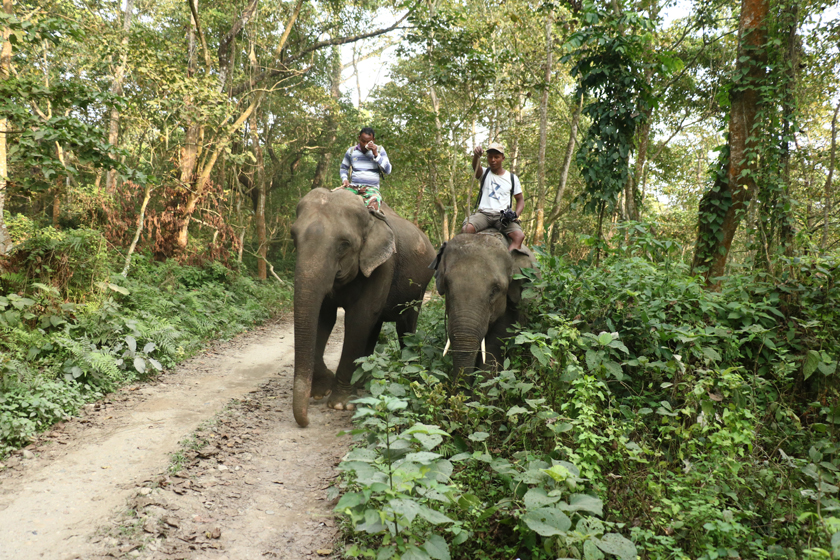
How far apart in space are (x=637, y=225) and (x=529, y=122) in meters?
17.8

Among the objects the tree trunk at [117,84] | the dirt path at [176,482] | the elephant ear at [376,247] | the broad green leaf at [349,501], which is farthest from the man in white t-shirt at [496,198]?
the tree trunk at [117,84]

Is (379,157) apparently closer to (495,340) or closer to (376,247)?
(376,247)

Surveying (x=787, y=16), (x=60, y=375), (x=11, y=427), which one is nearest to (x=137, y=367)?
(x=60, y=375)

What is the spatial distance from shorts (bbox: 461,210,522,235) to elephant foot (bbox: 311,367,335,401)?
284 cm

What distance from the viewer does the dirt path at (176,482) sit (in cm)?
355

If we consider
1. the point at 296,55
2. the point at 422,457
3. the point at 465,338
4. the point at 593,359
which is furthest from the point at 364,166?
the point at 296,55

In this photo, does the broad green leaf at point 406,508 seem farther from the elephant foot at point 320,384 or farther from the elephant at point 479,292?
the elephant foot at point 320,384

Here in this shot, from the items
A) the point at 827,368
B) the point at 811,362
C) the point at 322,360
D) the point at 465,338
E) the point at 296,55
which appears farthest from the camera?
the point at 296,55

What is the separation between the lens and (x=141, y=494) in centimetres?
403

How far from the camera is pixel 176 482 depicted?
4.36m

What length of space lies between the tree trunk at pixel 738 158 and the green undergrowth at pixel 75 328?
27.8 ft

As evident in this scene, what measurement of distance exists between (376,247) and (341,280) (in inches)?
26.8

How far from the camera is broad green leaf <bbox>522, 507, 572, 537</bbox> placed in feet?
9.45

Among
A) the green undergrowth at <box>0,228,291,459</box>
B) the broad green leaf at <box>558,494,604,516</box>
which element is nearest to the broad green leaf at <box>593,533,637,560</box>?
the broad green leaf at <box>558,494,604,516</box>
